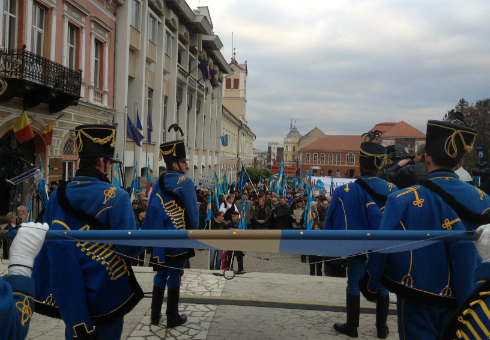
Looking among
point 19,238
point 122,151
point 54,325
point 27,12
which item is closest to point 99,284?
point 19,238

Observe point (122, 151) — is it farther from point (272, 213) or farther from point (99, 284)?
point (99, 284)

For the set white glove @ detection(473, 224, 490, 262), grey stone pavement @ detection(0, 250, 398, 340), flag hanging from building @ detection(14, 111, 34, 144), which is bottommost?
grey stone pavement @ detection(0, 250, 398, 340)

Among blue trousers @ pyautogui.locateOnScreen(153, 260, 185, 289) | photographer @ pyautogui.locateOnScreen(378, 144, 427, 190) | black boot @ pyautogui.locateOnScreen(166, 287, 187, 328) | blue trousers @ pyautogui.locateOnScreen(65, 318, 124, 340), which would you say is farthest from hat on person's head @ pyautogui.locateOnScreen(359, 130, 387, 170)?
blue trousers @ pyautogui.locateOnScreen(65, 318, 124, 340)

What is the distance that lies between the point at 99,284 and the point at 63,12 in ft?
49.1

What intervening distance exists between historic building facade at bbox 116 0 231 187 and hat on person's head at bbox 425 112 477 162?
1618 cm

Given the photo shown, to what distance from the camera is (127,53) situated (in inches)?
789

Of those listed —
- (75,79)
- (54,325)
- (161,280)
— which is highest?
(75,79)

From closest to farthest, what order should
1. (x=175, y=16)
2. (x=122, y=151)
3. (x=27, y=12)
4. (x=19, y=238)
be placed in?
(x=19, y=238), (x=27, y=12), (x=122, y=151), (x=175, y=16)

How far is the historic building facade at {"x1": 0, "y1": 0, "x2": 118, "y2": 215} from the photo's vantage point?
12602 mm

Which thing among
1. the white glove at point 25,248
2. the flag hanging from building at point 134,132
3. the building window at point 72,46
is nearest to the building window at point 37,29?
the building window at point 72,46

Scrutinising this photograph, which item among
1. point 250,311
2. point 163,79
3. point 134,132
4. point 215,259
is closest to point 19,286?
point 250,311

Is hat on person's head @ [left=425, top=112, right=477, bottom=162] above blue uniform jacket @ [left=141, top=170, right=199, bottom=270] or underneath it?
above

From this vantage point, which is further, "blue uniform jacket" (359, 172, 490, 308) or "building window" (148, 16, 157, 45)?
"building window" (148, 16, 157, 45)

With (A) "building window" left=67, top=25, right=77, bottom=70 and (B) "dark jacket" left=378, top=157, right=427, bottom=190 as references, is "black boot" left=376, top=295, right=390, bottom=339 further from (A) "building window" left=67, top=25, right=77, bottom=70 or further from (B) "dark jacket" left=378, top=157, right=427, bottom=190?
(A) "building window" left=67, top=25, right=77, bottom=70
